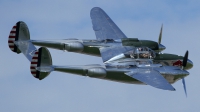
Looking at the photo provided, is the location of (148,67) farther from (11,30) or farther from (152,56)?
(11,30)

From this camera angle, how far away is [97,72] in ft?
239

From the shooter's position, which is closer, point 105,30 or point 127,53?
point 127,53

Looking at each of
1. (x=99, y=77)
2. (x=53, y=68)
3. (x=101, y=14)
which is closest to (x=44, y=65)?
(x=53, y=68)

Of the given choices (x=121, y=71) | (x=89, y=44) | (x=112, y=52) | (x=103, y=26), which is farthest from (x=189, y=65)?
(x=103, y=26)

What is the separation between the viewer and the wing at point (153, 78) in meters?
70.4

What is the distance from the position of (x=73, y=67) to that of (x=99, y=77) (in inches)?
104

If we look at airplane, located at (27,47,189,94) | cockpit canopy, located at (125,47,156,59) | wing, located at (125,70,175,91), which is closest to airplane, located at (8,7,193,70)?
cockpit canopy, located at (125,47,156,59)

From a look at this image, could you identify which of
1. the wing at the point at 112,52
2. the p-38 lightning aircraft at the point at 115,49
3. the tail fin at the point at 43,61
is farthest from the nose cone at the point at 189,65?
the tail fin at the point at 43,61

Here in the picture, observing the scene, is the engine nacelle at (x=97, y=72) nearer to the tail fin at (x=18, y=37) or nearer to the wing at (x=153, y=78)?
the wing at (x=153, y=78)

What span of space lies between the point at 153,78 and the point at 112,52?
782 centimetres

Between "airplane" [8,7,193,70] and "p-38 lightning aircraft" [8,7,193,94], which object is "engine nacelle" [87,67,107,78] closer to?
"p-38 lightning aircraft" [8,7,193,94]

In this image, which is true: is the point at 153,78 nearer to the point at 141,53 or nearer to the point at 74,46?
the point at 141,53

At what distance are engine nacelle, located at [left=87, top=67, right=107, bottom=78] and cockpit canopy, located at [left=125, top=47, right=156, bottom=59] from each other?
5.25m

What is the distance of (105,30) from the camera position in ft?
278
